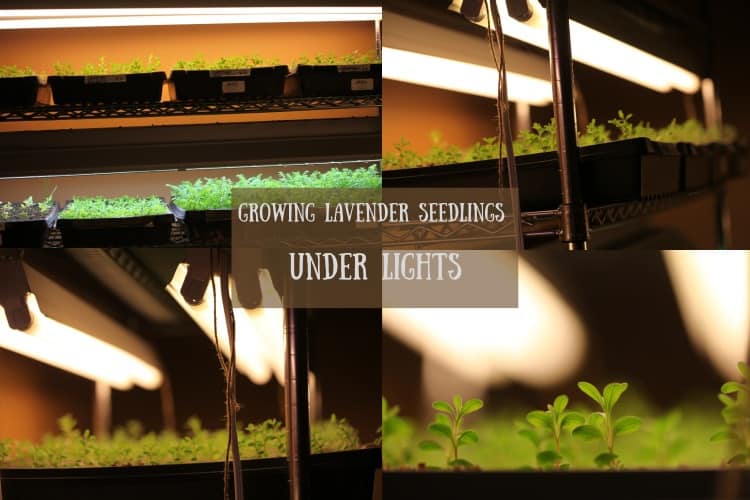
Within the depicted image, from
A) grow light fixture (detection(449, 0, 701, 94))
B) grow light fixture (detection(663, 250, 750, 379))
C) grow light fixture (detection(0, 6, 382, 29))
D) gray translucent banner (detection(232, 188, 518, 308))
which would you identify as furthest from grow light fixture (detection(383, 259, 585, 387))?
grow light fixture (detection(0, 6, 382, 29))

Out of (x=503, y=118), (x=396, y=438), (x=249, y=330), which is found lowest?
(x=396, y=438)

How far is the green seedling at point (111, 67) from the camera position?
Answer: 192 centimetres

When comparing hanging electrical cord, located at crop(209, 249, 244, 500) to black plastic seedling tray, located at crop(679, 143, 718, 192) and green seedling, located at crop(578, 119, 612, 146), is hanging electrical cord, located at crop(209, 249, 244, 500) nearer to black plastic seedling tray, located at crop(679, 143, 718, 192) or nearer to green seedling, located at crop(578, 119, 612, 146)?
green seedling, located at crop(578, 119, 612, 146)

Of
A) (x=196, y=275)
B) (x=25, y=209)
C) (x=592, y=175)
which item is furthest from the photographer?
(x=196, y=275)

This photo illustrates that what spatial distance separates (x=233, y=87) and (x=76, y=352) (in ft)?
2.47

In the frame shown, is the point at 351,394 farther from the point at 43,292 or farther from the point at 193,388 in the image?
the point at 43,292

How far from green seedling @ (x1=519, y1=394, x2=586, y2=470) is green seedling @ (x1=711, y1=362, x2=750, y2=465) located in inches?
13.4

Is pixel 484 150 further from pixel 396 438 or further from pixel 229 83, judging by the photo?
pixel 396 438

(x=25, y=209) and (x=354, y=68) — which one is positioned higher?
(x=354, y=68)

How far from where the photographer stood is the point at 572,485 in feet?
6.21

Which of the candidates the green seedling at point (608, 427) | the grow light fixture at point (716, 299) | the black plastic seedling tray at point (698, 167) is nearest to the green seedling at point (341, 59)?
the black plastic seedling tray at point (698, 167)

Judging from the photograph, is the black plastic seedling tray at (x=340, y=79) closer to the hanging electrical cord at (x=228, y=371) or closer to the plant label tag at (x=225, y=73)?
the plant label tag at (x=225, y=73)

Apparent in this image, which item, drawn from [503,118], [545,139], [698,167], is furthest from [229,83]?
[698,167]

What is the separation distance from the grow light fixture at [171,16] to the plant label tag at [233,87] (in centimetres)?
21
